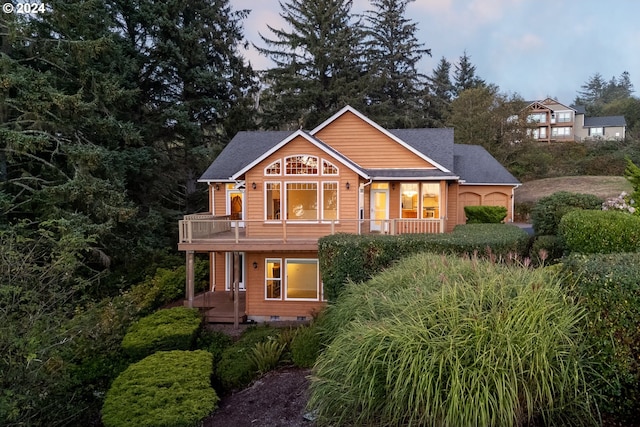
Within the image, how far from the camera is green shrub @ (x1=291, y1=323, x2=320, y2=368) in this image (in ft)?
25.7

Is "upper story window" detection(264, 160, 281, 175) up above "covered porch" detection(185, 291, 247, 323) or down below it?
above

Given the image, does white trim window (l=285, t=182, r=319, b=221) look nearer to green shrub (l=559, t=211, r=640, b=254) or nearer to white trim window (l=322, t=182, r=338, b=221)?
white trim window (l=322, t=182, r=338, b=221)

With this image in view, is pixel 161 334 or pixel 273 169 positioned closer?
pixel 161 334

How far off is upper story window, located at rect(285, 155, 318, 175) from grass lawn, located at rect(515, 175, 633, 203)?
61.2ft

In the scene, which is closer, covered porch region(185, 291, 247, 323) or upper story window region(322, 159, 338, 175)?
covered porch region(185, 291, 247, 323)

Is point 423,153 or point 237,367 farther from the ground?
point 423,153

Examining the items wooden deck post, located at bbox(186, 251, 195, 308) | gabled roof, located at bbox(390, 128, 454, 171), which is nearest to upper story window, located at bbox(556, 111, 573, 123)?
gabled roof, located at bbox(390, 128, 454, 171)

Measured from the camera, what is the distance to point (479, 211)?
61.4 feet

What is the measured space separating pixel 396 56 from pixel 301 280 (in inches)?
1011

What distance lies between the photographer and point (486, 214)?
18531 mm

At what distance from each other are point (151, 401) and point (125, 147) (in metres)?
14.5

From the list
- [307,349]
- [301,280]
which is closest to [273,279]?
[301,280]

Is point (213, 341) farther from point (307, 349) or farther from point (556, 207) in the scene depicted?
point (556, 207)

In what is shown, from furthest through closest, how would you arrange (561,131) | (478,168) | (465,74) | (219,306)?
(561,131), (465,74), (478,168), (219,306)
